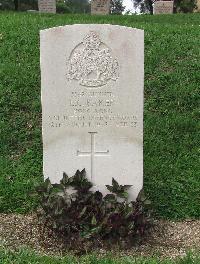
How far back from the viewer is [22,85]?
23.1 ft

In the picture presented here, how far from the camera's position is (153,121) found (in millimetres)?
6559

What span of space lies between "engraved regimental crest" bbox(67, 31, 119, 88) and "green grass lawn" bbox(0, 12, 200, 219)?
4.16 feet

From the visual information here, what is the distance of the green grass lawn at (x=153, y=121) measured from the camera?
5629 millimetres

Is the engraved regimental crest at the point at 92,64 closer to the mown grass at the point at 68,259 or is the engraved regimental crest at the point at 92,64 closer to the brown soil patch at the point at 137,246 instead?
the brown soil patch at the point at 137,246

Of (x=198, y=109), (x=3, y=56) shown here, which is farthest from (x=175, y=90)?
(x=3, y=56)

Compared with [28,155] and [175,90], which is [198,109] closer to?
[175,90]

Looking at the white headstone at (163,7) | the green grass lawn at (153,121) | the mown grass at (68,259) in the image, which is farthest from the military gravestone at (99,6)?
the mown grass at (68,259)

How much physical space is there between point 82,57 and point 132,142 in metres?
0.83

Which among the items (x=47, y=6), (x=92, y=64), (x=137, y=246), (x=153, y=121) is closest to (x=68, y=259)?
(x=137, y=246)

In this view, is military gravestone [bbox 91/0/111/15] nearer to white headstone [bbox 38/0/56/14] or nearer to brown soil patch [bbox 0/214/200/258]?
white headstone [bbox 38/0/56/14]

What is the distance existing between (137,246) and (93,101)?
49.1 inches

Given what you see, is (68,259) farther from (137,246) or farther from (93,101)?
(93,101)

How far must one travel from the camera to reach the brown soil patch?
466 cm

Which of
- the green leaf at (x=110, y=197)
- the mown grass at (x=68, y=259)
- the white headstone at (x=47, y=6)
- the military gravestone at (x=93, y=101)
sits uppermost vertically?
the white headstone at (x=47, y=6)
